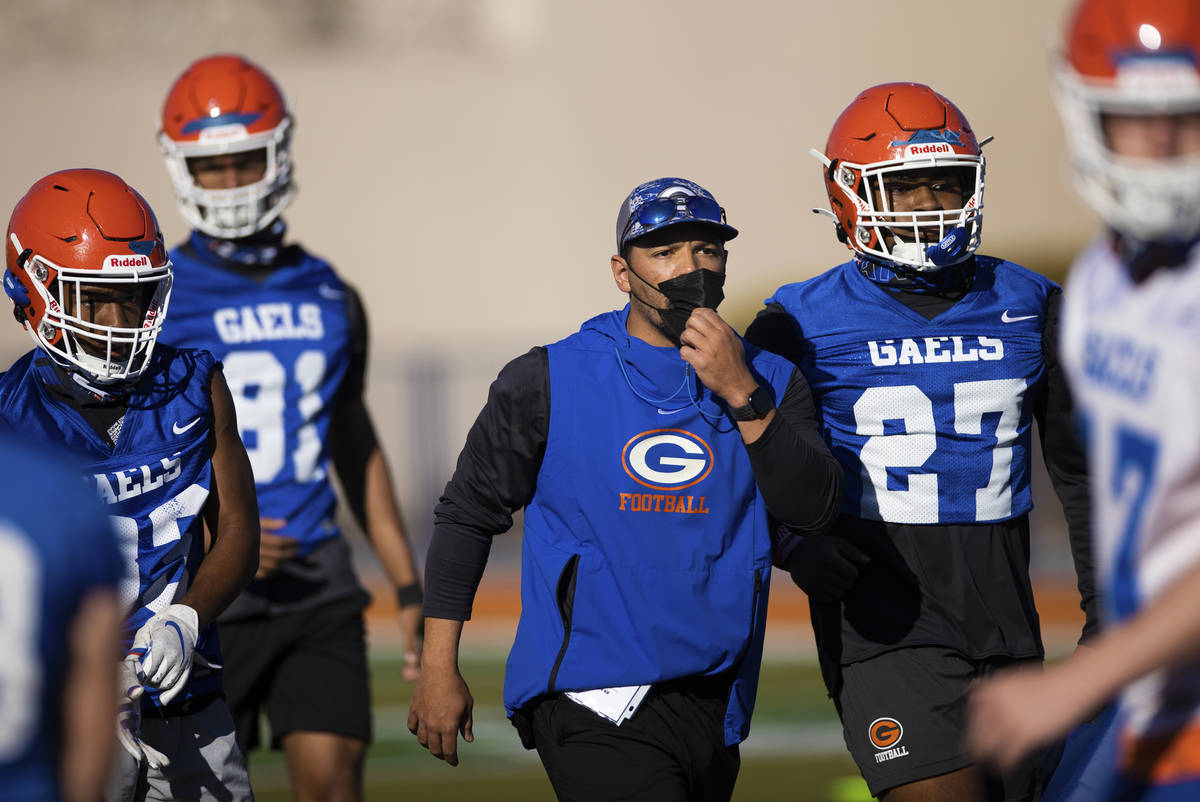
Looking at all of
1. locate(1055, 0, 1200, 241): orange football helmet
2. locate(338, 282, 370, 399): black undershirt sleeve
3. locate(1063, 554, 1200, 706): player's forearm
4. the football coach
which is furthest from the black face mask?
locate(338, 282, 370, 399): black undershirt sleeve

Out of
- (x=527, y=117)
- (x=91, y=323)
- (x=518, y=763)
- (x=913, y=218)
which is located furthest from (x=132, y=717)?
(x=527, y=117)

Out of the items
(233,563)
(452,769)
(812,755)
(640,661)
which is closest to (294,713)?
(233,563)

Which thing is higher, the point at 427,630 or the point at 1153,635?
the point at 1153,635

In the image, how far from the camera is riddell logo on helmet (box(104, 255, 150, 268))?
149 inches

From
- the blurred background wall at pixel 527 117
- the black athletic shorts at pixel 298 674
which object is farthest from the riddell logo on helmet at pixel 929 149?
the blurred background wall at pixel 527 117

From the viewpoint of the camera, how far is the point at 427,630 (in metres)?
3.92

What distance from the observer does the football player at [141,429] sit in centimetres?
373

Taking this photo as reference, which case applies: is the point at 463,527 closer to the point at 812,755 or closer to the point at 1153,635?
the point at 1153,635

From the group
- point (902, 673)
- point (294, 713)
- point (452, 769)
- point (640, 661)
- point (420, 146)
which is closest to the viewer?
point (640, 661)

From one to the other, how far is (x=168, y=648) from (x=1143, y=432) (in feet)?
7.30

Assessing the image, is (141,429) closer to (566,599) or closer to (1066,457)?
(566,599)

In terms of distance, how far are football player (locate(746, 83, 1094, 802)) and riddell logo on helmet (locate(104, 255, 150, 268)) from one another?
1.72 meters

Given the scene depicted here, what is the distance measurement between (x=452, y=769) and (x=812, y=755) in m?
1.75

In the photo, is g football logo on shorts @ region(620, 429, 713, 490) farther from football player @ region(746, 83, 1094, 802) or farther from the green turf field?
the green turf field
